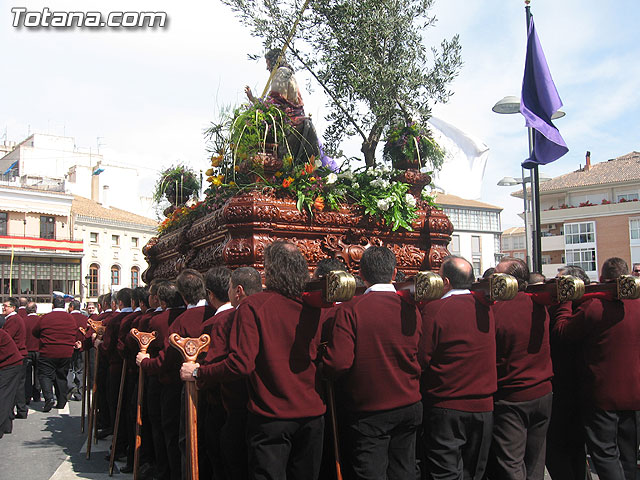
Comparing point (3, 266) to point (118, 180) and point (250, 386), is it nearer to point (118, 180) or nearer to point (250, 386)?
point (118, 180)

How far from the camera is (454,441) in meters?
3.91

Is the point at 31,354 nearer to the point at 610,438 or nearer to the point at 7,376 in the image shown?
the point at 7,376

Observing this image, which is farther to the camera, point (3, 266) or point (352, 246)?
point (3, 266)

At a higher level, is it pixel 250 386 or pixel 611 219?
pixel 611 219

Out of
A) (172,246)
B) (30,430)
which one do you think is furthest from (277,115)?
(30,430)

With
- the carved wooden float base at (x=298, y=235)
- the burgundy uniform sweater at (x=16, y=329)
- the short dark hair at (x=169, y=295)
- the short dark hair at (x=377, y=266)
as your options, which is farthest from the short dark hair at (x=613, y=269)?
the burgundy uniform sweater at (x=16, y=329)

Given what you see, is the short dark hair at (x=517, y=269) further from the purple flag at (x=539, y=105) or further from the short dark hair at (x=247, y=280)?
the purple flag at (x=539, y=105)

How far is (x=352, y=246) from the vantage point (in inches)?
235

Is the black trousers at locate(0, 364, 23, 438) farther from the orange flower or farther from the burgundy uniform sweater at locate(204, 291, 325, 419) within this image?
the burgundy uniform sweater at locate(204, 291, 325, 419)

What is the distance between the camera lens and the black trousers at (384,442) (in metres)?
3.69

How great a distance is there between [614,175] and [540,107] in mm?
45444

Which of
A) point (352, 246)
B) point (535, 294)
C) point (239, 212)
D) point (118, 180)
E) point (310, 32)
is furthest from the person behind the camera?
point (118, 180)

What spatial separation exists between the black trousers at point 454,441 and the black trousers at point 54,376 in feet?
30.4

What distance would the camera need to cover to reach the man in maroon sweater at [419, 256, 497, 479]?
3.90 metres
